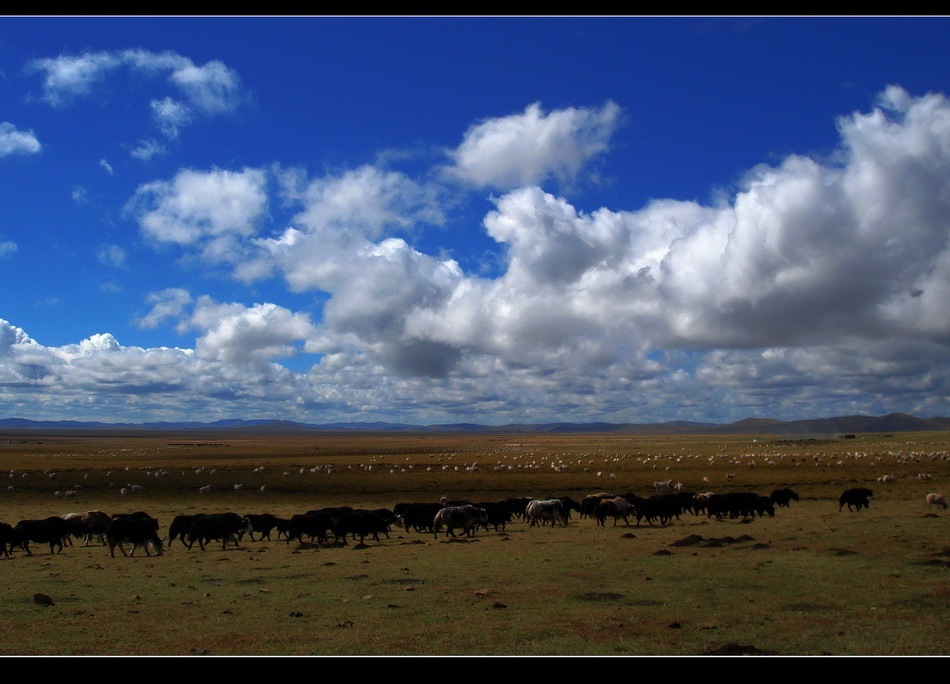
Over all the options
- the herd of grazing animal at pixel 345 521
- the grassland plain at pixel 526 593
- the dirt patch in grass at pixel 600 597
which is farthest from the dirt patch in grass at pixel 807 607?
the herd of grazing animal at pixel 345 521

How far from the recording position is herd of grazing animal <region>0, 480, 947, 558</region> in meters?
22.7

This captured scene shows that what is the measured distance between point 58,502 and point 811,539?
44990mm

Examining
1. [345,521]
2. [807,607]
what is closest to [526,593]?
[807,607]

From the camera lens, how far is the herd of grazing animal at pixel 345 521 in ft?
74.4

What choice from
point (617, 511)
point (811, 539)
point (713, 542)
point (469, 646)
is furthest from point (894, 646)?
point (617, 511)

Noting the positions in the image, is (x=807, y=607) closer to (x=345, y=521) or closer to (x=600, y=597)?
(x=600, y=597)

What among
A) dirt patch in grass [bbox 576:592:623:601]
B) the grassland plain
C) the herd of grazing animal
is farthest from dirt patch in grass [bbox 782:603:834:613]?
the herd of grazing animal

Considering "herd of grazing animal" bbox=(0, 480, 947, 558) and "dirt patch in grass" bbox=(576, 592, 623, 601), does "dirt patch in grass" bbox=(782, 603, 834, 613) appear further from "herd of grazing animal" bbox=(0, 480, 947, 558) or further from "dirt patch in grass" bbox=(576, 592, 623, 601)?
"herd of grazing animal" bbox=(0, 480, 947, 558)

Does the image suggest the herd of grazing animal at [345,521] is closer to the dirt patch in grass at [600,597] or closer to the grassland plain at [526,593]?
the grassland plain at [526,593]

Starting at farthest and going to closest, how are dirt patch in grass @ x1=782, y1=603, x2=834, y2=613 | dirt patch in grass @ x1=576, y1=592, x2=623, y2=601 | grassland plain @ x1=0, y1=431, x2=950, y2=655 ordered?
dirt patch in grass @ x1=576, y1=592, x2=623, y2=601 → dirt patch in grass @ x1=782, y1=603, x2=834, y2=613 → grassland plain @ x1=0, y1=431, x2=950, y2=655

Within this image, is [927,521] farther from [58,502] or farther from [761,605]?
[58,502]

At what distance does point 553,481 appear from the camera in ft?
182

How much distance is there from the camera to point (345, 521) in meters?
25.1
